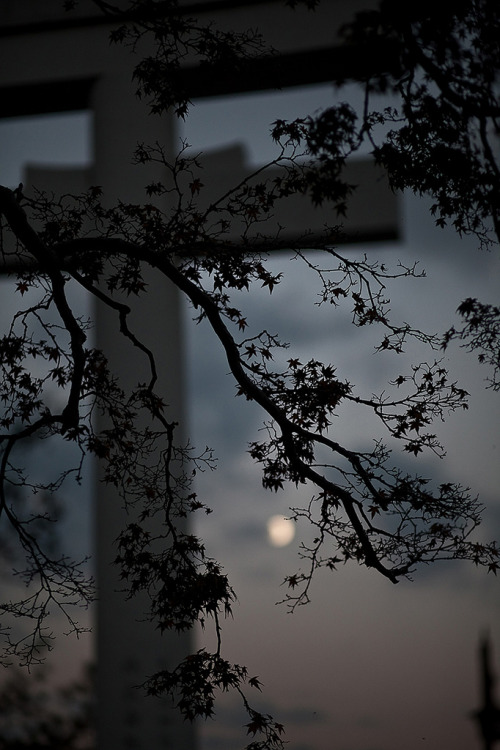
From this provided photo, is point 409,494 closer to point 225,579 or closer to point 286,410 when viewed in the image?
point 286,410

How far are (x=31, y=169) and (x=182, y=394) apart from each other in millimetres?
2325

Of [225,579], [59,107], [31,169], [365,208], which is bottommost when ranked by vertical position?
[225,579]

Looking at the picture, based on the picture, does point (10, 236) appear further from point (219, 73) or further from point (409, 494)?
point (409, 494)

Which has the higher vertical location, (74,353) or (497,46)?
(497,46)

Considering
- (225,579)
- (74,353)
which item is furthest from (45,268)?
(225,579)

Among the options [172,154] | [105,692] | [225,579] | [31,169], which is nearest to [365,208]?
[172,154]

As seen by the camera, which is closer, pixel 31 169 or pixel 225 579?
pixel 225 579

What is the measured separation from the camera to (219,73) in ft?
12.3

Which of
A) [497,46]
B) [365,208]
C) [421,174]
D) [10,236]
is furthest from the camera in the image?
[10,236]

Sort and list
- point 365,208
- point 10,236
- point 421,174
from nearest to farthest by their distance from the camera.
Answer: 1. point 421,174
2. point 365,208
3. point 10,236

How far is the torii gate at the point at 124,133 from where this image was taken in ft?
22.8

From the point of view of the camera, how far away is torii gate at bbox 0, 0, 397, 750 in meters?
6.95

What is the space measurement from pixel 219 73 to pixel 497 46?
129 centimetres

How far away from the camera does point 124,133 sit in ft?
24.7
